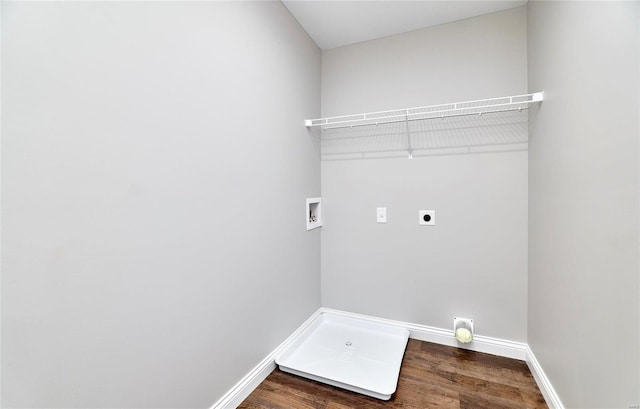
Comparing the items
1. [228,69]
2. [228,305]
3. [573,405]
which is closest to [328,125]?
[228,69]

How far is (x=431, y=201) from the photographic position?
2.05 m

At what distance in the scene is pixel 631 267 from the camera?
857 millimetres

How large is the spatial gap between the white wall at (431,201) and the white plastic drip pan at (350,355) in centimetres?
15

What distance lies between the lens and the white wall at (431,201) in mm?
1863

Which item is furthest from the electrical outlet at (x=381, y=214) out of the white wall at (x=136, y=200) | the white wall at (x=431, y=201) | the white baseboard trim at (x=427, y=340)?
the white wall at (x=136, y=200)

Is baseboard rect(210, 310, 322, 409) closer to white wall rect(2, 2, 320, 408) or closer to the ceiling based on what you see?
white wall rect(2, 2, 320, 408)

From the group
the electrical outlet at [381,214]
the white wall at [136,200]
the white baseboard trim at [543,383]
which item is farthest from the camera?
the electrical outlet at [381,214]

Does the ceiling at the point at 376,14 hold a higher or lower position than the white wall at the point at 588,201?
higher

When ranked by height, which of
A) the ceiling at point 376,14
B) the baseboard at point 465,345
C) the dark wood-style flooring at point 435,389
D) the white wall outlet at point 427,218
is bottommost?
the dark wood-style flooring at point 435,389

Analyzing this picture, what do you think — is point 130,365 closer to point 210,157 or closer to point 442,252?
point 210,157

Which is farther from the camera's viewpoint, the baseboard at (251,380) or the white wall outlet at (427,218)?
the white wall outlet at (427,218)

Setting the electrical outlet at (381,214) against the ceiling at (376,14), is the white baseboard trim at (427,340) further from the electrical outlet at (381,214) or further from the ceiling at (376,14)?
the ceiling at (376,14)

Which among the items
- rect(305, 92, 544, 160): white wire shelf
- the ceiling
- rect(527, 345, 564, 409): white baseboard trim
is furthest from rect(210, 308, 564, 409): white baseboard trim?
the ceiling

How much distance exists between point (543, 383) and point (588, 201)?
3.62 ft
